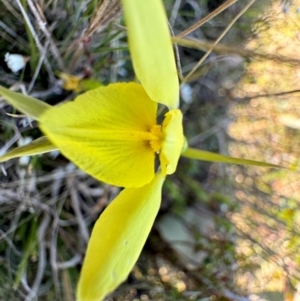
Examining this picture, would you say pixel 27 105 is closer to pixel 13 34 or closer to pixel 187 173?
pixel 13 34

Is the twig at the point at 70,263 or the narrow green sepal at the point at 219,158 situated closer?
the narrow green sepal at the point at 219,158

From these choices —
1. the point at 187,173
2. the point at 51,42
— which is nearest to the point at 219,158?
the point at 51,42

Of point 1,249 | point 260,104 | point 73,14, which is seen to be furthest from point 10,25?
point 260,104

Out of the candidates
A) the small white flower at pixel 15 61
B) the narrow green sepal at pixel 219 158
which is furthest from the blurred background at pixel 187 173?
the narrow green sepal at pixel 219 158

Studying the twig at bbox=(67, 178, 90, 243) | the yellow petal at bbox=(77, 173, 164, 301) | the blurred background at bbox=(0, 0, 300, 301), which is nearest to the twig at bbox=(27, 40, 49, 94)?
the blurred background at bbox=(0, 0, 300, 301)

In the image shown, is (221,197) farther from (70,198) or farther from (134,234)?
(134,234)

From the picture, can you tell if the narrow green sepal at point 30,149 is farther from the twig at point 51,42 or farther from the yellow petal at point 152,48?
the twig at point 51,42
